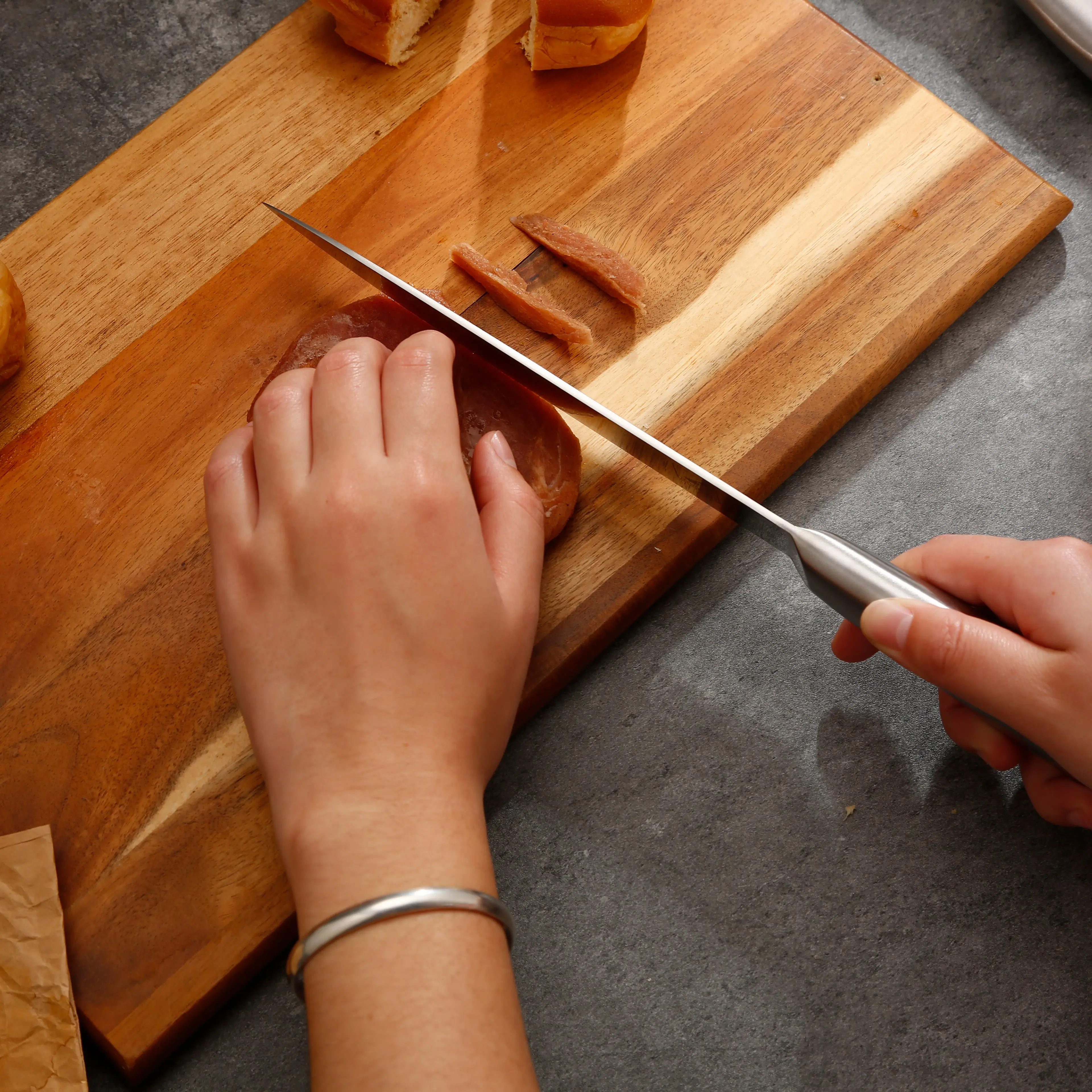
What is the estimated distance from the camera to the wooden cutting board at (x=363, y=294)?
1.39 metres

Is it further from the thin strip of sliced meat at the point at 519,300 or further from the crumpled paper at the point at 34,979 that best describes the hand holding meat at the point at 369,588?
the crumpled paper at the point at 34,979

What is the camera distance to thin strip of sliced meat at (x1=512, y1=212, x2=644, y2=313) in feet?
5.17

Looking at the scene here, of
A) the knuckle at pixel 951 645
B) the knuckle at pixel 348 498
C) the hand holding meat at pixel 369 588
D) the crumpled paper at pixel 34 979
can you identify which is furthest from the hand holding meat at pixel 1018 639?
the crumpled paper at pixel 34 979

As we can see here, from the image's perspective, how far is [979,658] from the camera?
1.12 metres

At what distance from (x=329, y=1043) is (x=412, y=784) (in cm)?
29

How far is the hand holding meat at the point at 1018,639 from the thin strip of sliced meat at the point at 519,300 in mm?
703

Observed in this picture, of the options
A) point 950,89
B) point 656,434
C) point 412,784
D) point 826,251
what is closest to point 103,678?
point 412,784

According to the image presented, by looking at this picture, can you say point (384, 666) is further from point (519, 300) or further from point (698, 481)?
point (519, 300)

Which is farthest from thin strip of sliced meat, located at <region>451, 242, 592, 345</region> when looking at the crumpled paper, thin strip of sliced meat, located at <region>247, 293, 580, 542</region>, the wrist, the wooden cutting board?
the crumpled paper

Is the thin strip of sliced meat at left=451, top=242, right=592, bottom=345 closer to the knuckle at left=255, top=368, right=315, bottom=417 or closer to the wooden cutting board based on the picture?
the wooden cutting board

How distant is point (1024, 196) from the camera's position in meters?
1.63

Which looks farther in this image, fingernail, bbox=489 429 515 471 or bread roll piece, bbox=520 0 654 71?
bread roll piece, bbox=520 0 654 71

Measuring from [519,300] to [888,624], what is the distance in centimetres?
81

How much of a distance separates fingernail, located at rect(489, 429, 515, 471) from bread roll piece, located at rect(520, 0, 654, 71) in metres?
0.80
